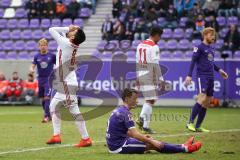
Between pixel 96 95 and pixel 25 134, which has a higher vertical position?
pixel 25 134

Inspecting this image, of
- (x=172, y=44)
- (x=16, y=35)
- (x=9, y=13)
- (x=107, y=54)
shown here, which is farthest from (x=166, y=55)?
(x=9, y=13)

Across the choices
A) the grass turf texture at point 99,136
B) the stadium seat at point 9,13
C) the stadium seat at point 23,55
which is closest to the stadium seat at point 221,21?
the grass turf texture at point 99,136

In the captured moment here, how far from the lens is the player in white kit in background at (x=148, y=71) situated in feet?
52.9

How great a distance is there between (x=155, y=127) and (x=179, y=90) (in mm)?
8602

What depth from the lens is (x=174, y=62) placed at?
26.5m

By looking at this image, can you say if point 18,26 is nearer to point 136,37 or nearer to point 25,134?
point 136,37

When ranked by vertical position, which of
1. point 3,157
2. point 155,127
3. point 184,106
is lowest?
point 184,106

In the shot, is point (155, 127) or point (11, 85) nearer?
point (155, 127)

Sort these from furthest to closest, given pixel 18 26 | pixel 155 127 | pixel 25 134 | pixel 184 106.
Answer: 1. pixel 18 26
2. pixel 184 106
3. pixel 155 127
4. pixel 25 134

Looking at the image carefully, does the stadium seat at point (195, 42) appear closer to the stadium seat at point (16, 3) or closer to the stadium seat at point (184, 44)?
the stadium seat at point (184, 44)

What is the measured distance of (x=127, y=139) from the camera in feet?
38.2

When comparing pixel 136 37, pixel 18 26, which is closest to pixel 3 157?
pixel 136 37

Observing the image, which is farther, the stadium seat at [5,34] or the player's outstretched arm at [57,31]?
the stadium seat at [5,34]

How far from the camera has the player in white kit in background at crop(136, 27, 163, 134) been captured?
16.1 metres
